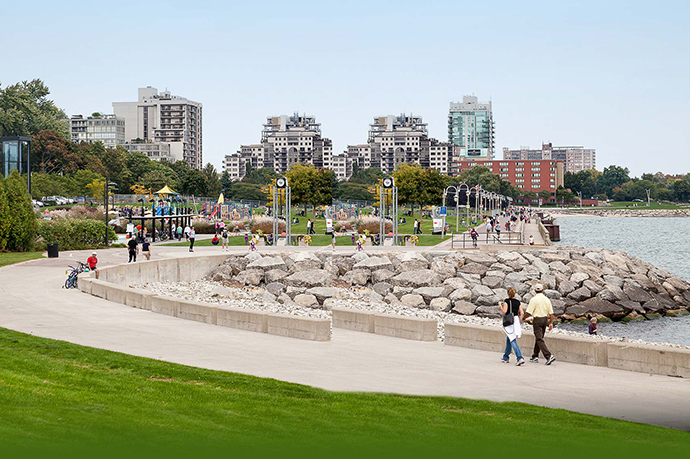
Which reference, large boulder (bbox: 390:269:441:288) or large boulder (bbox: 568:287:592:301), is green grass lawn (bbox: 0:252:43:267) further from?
large boulder (bbox: 568:287:592:301)

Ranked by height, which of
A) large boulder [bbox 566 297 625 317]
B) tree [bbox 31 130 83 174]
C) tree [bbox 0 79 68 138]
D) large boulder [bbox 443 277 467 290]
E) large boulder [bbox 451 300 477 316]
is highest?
tree [bbox 0 79 68 138]

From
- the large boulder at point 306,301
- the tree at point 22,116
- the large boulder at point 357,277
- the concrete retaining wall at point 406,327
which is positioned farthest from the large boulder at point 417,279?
the tree at point 22,116

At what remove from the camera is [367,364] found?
558 inches

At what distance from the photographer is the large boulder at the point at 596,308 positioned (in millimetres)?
32250

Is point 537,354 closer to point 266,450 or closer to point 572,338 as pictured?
point 572,338

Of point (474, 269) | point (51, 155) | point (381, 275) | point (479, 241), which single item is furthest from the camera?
point (51, 155)

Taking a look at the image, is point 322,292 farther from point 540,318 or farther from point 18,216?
point 18,216

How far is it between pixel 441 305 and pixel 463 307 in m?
0.91

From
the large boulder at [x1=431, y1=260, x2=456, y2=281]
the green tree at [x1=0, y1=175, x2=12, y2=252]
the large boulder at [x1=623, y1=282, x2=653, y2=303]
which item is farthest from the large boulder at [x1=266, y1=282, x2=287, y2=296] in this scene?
the large boulder at [x1=623, y1=282, x2=653, y2=303]

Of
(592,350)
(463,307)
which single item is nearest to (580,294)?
(463,307)

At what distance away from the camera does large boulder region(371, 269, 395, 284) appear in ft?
117

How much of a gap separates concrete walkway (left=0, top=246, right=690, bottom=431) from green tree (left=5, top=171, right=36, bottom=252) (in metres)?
20.3

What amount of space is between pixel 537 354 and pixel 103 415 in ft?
28.3

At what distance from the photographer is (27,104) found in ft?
452
